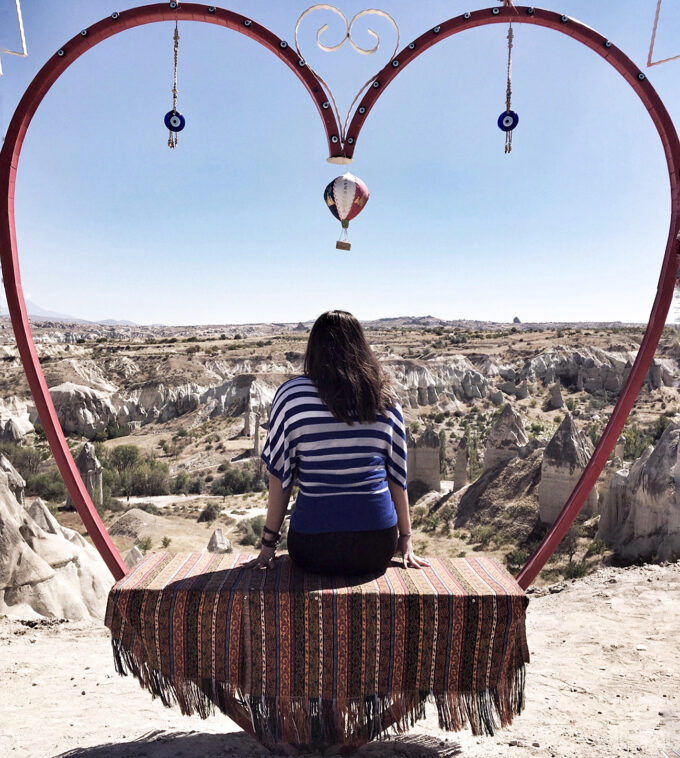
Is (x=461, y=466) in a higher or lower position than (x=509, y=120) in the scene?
lower

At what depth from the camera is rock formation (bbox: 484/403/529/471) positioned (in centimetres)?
1780

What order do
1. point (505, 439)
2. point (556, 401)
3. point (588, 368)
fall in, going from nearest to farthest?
point (505, 439) < point (556, 401) < point (588, 368)

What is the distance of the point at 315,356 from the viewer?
2662mm

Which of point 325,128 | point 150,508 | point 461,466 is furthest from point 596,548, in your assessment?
point 150,508

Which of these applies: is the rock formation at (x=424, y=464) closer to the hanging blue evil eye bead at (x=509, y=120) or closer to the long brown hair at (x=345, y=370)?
the hanging blue evil eye bead at (x=509, y=120)

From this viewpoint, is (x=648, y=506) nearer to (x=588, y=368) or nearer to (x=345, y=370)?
(x=345, y=370)

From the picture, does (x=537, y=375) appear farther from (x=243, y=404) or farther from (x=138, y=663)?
(x=138, y=663)

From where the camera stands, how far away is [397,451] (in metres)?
2.75

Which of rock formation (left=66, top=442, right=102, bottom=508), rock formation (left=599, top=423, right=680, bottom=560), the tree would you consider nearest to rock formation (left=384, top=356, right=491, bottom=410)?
the tree

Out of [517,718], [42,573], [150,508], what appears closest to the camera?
[517,718]

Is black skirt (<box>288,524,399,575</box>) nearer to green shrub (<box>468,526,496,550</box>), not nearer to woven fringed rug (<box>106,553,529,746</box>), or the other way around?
woven fringed rug (<box>106,553,529,746</box>)

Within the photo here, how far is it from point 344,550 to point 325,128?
2.46m

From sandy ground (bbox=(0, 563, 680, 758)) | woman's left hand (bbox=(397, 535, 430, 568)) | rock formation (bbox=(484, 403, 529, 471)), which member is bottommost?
rock formation (bbox=(484, 403, 529, 471))

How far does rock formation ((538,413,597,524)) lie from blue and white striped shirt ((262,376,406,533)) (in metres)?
12.4
